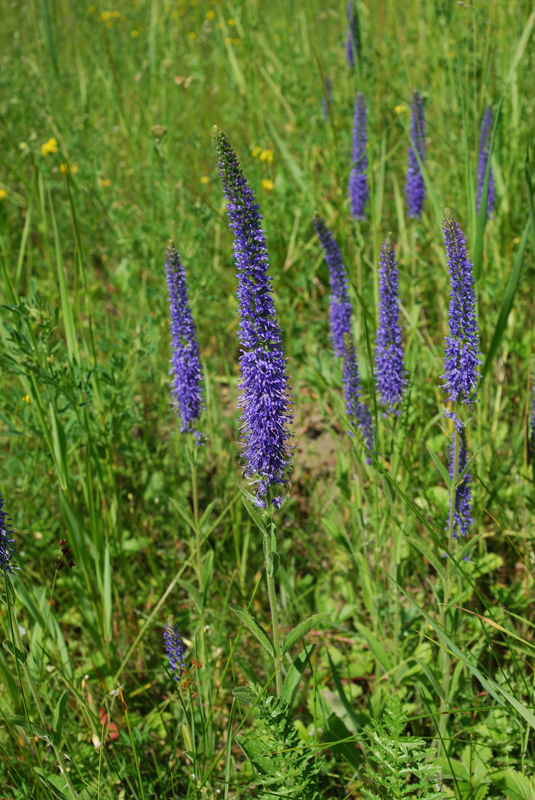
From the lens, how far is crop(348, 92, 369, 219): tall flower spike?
3.72m

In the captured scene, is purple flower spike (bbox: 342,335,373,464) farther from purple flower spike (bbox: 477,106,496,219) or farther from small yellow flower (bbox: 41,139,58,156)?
small yellow flower (bbox: 41,139,58,156)

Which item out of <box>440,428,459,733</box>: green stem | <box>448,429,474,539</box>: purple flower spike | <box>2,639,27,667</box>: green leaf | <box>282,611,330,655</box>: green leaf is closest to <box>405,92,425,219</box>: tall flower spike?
<box>448,429,474,539</box>: purple flower spike

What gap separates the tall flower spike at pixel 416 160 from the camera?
352cm

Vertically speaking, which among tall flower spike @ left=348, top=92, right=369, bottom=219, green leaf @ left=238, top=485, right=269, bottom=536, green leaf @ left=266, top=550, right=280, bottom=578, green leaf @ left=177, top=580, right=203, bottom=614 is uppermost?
tall flower spike @ left=348, top=92, right=369, bottom=219

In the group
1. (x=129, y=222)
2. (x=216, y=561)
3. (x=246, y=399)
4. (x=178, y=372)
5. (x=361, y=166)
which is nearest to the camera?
(x=246, y=399)

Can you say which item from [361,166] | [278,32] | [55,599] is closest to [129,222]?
[361,166]

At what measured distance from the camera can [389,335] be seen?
7.47 ft

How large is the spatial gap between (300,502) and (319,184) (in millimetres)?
2900

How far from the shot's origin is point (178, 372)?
2.35 meters

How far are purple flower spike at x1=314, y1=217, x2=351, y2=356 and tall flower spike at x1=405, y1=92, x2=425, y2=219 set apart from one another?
1115 mm

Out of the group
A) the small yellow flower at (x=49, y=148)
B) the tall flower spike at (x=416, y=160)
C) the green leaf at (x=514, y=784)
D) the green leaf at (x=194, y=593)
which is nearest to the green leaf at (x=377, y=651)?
the green leaf at (x=514, y=784)

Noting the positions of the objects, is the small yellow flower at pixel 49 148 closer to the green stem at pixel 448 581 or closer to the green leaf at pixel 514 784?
the green stem at pixel 448 581

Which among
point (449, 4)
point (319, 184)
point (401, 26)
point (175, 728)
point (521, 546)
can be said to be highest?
point (401, 26)

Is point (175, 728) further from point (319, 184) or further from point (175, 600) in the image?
point (319, 184)
